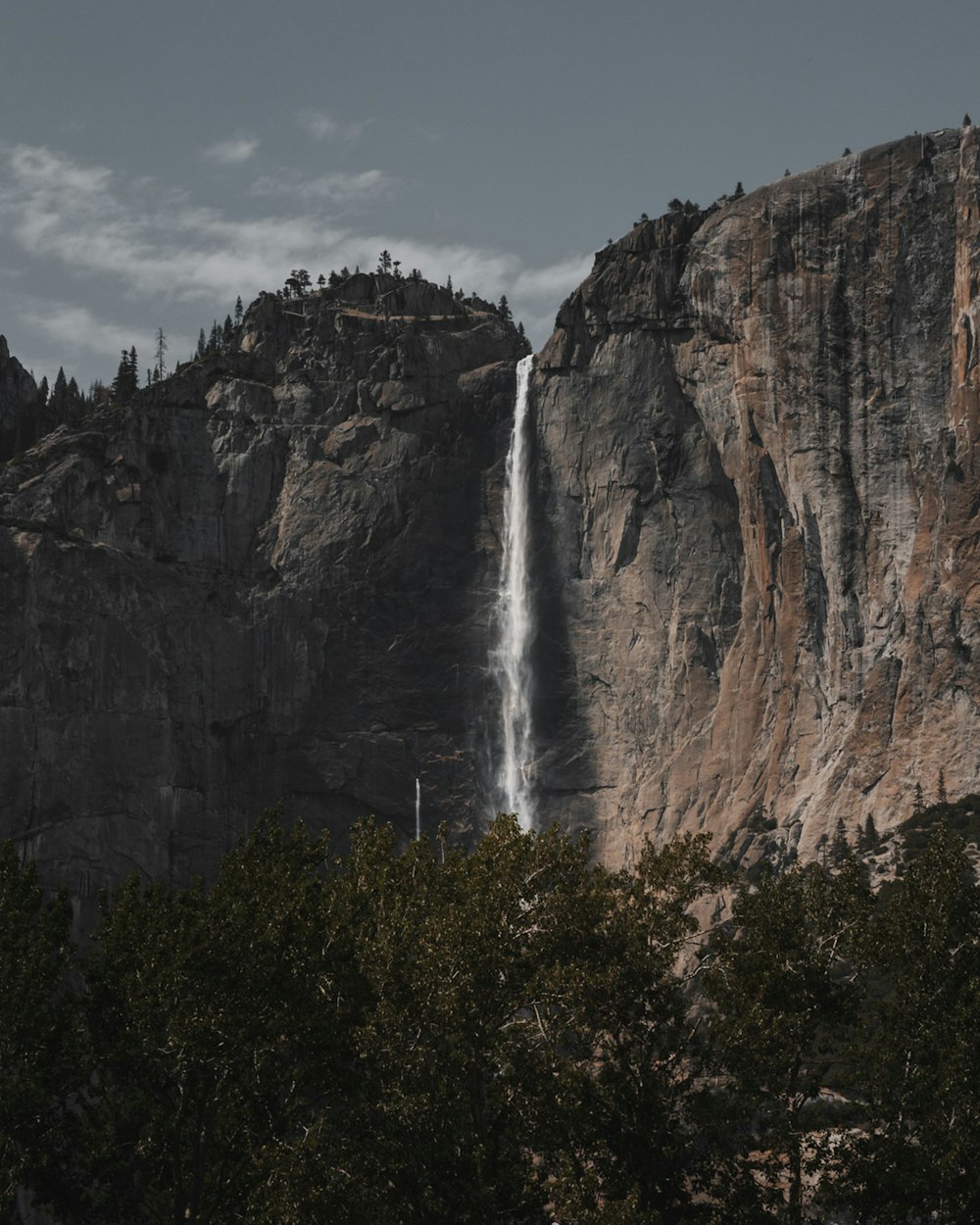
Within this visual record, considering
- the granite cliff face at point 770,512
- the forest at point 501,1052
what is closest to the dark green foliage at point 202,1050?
the forest at point 501,1052

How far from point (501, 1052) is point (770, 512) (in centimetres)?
5874

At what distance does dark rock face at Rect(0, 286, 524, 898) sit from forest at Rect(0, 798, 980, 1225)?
5434cm

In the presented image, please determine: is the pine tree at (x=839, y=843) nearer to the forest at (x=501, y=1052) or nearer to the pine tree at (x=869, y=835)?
the pine tree at (x=869, y=835)

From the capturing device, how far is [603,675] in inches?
4267

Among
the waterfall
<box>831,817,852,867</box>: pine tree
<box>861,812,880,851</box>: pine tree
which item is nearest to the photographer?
<box>861,812,880,851</box>: pine tree

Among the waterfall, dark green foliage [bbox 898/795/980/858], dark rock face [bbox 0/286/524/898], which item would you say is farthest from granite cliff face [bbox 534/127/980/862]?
dark rock face [bbox 0/286/524/898]

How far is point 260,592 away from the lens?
113 meters

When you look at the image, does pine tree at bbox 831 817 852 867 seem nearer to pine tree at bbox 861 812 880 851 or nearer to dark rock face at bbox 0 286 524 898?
pine tree at bbox 861 812 880 851

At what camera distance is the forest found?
150ft

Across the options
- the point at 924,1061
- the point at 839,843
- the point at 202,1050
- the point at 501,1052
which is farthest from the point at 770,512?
the point at 202,1050

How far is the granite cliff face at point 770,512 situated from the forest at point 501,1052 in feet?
141

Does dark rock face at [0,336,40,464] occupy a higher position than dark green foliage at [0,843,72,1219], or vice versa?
dark rock face at [0,336,40,464]

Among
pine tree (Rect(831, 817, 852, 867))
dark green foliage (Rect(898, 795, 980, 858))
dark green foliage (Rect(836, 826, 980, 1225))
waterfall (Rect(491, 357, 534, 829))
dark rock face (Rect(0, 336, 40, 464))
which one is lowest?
dark green foliage (Rect(836, 826, 980, 1225))

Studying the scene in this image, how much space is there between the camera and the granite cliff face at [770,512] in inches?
3691
